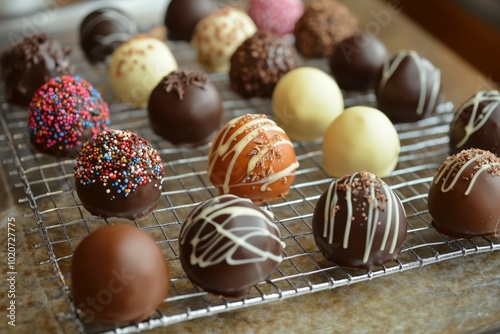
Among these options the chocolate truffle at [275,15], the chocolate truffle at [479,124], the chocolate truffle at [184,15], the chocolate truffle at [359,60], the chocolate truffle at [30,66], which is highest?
the chocolate truffle at [479,124]

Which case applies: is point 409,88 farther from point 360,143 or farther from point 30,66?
point 30,66

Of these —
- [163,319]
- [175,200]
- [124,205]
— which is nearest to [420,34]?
[175,200]

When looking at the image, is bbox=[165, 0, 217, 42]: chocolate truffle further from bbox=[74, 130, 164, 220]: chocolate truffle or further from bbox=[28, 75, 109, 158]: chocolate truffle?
bbox=[74, 130, 164, 220]: chocolate truffle

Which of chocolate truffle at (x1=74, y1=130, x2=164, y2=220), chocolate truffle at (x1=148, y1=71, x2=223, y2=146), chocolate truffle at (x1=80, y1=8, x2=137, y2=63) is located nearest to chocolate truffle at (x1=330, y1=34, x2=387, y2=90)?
chocolate truffle at (x1=148, y1=71, x2=223, y2=146)

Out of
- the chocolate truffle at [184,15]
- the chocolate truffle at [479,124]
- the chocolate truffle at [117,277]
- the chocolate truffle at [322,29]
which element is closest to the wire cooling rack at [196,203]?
the chocolate truffle at [117,277]

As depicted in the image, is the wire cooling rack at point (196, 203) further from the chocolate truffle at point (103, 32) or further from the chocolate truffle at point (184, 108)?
the chocolate truffle at point (103, 32)

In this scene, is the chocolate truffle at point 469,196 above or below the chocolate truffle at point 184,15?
above

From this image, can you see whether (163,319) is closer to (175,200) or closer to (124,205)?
(124,205)

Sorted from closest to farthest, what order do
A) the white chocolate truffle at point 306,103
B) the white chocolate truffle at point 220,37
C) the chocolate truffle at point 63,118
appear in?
the chocolate truffle at point 63,118, the white chocolate truffle at point 306,103, the white chocolate truffle at point 220,37
